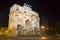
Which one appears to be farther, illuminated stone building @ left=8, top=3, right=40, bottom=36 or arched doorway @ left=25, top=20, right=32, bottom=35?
arched doorway @ left=25, top=20, right=32, bottom=35

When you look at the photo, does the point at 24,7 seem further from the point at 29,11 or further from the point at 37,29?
the point at 37,29

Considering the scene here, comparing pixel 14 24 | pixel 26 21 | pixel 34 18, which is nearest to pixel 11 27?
pixel 14 24

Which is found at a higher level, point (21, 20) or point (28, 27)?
point (21, 20)

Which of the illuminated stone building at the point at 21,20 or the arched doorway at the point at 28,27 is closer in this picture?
the illuminated stone building at the point at 21,20

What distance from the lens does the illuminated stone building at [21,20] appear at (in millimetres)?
29905

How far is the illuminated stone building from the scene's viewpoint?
29.9m

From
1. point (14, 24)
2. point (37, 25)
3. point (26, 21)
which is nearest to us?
point (14, 24)

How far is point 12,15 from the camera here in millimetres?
30969

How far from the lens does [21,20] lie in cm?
3069

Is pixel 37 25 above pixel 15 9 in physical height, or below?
below

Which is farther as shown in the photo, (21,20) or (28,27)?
(28,27)

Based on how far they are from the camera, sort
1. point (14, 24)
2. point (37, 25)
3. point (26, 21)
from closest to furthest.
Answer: point (14, 24)
point (26, 21)
point (37, 25)

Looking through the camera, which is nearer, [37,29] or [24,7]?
[24,7]

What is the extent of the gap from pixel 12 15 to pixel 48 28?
8.91 metres
